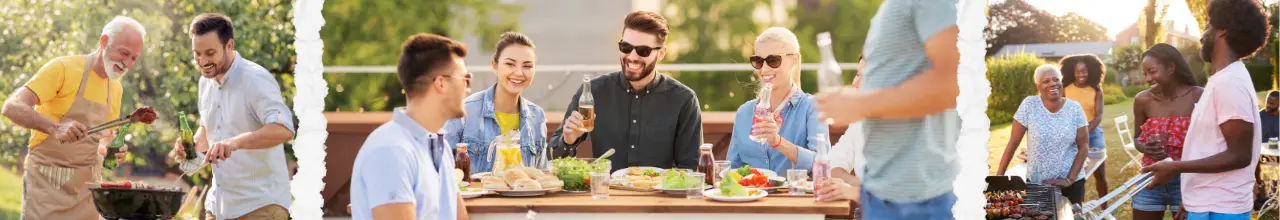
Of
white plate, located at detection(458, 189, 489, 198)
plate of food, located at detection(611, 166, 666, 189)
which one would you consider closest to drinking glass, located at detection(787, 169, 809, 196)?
plate of food, located at detection(611, 166, 666, 189)

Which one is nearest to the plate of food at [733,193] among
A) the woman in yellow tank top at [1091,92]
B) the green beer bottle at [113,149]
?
the woman in yellow tank top at [1091,92]

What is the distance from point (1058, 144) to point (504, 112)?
242 centimetres

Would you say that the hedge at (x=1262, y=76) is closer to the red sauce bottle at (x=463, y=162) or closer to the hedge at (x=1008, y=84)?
the hedge at (x=1008, y=84)

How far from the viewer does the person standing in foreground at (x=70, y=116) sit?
4.75 m

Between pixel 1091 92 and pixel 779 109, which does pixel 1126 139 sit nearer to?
pixel 1091 92

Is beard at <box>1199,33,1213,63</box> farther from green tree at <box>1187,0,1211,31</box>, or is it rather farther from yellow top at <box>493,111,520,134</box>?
yellow top at <box>493,111,520,134</box>

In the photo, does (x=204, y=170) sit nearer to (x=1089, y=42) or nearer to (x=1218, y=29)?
(x=1089, y=42)

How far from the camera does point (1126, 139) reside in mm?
5723

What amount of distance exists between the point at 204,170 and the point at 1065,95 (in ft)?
16.6

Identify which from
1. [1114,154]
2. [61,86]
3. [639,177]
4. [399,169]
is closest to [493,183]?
[639,177]

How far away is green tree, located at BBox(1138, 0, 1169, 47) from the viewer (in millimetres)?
5754

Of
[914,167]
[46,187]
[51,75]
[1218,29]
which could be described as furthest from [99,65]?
[1218,29]

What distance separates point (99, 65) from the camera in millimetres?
4879

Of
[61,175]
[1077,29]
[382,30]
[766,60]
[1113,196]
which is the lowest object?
[1113,196]
